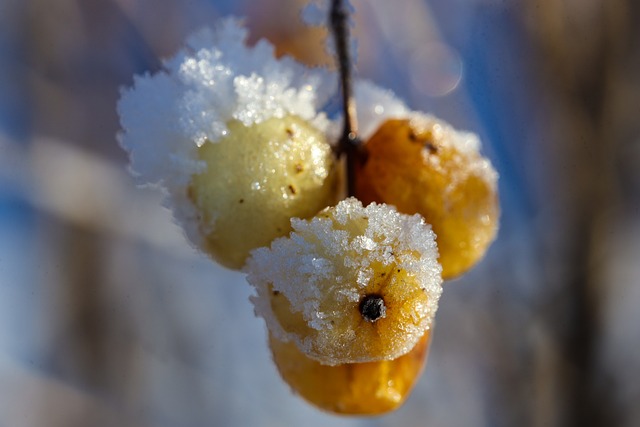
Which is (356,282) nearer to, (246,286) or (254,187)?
(254,187)

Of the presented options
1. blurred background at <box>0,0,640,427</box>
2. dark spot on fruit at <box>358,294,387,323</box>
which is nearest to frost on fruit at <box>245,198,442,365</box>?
dark spot on fruit at <box>358,294,387,323</box>

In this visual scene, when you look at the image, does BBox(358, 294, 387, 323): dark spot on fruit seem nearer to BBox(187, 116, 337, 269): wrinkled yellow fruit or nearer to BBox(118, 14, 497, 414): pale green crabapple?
Result: BBox(118, 14, 497, 414): pale green crabapple

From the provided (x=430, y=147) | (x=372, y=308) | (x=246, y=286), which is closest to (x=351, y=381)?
(x=372, y=308)

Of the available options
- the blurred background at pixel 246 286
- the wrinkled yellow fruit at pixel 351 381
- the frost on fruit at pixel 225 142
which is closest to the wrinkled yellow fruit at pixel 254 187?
the frost on fruit at pixel 225 142

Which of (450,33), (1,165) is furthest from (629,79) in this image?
(1,165)

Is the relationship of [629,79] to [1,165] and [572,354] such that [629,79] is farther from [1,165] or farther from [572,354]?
[1,165]

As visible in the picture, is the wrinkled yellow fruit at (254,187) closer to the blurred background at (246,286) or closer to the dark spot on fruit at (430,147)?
the dark spot on fruit at (430,147)
